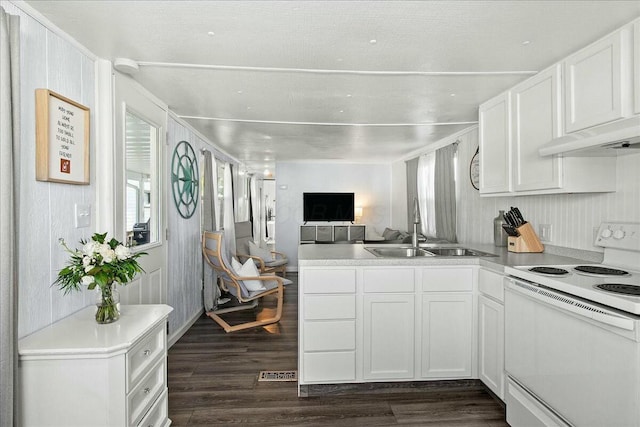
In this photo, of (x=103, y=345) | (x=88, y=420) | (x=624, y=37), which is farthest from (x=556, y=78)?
(x=88, y=420)

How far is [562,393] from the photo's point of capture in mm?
1709

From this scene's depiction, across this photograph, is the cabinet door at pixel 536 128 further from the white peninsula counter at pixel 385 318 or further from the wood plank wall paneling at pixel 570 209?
the white peninsula counter at pixel 385 318

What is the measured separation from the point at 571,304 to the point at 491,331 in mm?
839

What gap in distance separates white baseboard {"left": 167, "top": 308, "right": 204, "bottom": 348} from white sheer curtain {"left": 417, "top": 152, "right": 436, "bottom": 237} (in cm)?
337

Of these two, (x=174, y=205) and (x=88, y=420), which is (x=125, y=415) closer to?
(x=88, y=420)

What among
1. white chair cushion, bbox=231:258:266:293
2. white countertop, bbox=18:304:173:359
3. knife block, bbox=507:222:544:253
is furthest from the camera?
white chair cushion, bbox=231:258:266:293

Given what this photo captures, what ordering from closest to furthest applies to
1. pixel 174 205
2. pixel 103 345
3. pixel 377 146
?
pixel 103 345
pixel 174 205
pixel 377 146

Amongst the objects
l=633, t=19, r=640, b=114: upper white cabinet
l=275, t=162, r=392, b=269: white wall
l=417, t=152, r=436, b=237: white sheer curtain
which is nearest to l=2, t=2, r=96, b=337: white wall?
l=633, t=19, r=640, b=114: upper white cabinet

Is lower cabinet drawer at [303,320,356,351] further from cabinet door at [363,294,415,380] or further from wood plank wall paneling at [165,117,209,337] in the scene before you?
wood plank wall paneling at [165,117,209,337]

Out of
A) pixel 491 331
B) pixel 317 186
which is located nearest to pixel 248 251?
pixel 317 186

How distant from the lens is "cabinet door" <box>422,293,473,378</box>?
2.55 m

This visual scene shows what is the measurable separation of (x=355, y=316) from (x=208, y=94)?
6.80ft

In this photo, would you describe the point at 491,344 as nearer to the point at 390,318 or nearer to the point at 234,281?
the point at 390,318

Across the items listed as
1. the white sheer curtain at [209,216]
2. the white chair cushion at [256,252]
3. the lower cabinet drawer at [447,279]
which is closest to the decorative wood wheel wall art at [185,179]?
the white sheer curtain at [209,216]
